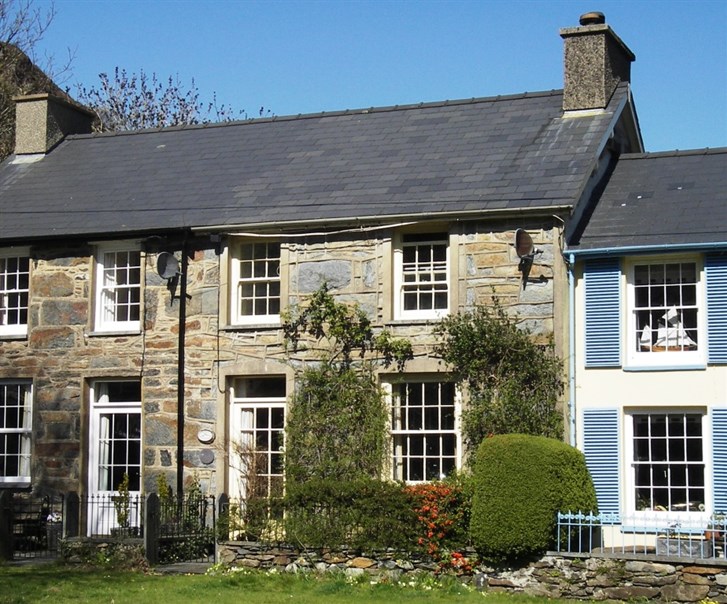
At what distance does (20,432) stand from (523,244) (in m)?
9.66

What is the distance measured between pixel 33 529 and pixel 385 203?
8.02 meters

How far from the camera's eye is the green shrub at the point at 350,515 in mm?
17094

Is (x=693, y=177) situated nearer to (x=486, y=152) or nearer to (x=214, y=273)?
(x=486, y=152)

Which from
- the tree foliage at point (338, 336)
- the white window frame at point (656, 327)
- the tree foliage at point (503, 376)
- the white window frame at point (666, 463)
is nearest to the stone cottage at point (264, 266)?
the tree foliage at point (338, 336)

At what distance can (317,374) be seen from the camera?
19.6 meters

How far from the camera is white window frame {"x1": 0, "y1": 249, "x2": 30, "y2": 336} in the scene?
22203 millimetres

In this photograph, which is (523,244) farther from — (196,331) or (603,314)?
(196,331)

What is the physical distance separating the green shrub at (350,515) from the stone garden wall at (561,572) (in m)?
0.22

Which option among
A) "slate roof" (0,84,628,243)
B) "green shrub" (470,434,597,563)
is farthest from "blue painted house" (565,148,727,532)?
"green shrub" (470,434,597,563)

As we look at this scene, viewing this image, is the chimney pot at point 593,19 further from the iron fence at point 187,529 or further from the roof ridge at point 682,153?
the iron fence at point 187,529

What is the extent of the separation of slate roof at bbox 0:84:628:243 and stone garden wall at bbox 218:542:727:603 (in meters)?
5.39

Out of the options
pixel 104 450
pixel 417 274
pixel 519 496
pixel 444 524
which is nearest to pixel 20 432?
pixel 104 450

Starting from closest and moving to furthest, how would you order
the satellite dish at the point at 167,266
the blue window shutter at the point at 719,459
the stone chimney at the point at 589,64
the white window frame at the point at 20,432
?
the blue window shutter at the point at 719,459
the satellite dish at the point at 167,266
the stone chimney at the point at 589,64
the white window frame at the point at 20,432

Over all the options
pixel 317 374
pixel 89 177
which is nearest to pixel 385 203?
pixel 317 374
